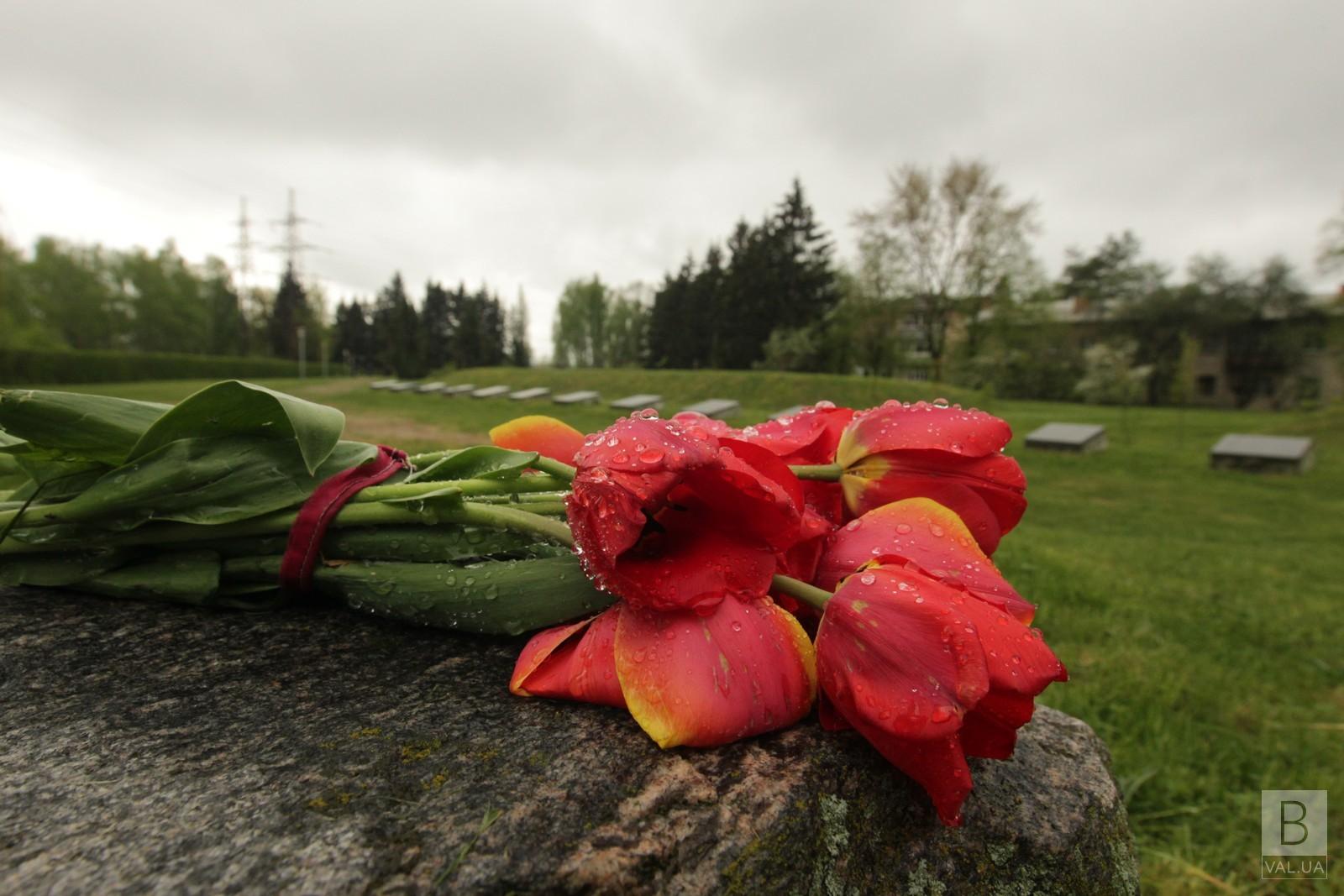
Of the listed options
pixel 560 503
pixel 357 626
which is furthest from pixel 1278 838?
pixel 357 626

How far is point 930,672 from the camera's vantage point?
1.84 feet

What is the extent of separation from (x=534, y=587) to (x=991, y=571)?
483mm

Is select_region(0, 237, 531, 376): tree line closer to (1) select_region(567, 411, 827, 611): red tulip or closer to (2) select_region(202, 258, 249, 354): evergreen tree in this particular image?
(2) select_region(202, 258, 249, 354): evergreen tree

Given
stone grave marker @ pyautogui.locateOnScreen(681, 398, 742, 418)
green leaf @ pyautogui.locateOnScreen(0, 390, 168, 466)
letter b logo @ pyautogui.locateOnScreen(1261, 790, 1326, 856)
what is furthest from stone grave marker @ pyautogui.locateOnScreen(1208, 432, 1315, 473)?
green leaf @ pyautogui.locateOnScreen(0, 390, 168, 466)

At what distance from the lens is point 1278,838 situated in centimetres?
153

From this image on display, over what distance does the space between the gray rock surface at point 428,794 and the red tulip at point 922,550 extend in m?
0.19

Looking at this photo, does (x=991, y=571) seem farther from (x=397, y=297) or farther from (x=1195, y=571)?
(x=397, y=297)

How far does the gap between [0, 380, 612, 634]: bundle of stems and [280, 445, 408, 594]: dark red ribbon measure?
0.04 feet

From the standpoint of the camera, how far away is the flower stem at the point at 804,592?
2.16 feet

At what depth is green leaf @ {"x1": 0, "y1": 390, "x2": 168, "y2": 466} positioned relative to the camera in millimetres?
818

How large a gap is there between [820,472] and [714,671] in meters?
0.33

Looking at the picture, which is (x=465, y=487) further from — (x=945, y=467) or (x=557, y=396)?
(x=557, y=396)

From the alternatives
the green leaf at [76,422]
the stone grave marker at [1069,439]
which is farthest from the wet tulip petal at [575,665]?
the stone grave marker at [1069,439]

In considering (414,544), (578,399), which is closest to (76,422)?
(414,544)
